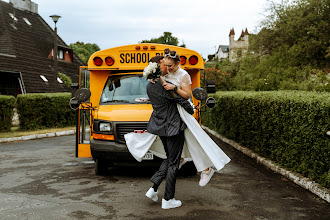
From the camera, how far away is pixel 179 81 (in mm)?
5398

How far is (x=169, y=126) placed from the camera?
5262 millimetres

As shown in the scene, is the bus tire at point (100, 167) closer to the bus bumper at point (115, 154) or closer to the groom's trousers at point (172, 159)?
the bus bumper at point (115, 154)

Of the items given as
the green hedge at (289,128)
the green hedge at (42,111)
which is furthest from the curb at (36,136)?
the green hedge at (289,128)

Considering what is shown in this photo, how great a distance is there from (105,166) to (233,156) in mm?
3883

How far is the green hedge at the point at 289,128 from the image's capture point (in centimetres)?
608

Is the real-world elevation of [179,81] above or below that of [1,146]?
above

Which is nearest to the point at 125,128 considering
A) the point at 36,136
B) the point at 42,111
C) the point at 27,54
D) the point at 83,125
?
the point at 83,125

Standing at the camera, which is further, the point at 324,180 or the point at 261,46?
the point at 261,46

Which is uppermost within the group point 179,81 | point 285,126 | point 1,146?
point 179,81

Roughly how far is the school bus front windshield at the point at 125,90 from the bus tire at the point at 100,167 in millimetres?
1208

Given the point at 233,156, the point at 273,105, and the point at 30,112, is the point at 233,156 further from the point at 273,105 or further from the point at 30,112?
the point at 30,112

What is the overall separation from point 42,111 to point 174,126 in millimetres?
13025

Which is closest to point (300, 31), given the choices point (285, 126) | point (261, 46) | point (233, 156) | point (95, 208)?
point (261, 46)

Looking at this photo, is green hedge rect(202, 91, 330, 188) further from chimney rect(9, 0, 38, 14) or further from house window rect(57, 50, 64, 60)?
chimney rect(9, 0, 38, 14)
